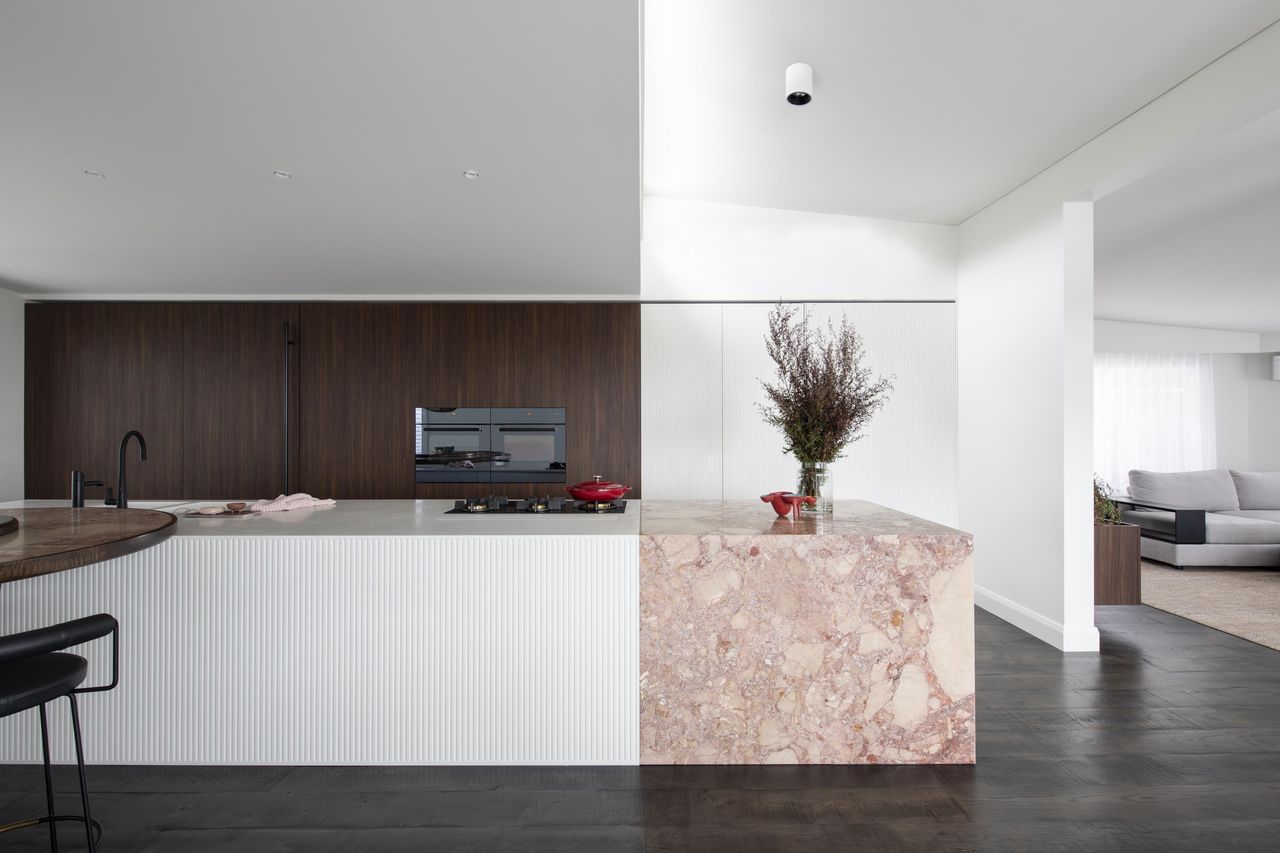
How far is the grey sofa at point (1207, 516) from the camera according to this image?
18.0 ft

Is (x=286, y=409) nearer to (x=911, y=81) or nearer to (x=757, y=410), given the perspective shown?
(x=757, y=410)

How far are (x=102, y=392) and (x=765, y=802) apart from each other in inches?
202

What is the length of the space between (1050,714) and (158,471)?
5.51m

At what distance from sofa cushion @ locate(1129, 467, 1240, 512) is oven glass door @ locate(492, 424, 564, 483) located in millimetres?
5478

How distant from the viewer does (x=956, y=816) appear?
1993 millimetres

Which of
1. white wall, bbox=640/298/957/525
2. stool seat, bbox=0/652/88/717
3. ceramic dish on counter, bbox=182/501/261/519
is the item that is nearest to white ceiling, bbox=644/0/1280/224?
white wall, bbox=640/298/957/525

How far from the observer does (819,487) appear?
2.74m

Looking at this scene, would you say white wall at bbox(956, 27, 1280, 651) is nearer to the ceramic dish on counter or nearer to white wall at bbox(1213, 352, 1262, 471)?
the ceramic dish on counter

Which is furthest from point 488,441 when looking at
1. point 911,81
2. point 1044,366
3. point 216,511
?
point 1044,366

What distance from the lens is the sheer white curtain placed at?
7.41 meters

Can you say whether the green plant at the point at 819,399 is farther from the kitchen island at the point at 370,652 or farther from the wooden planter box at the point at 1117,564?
the wooden planter box at the point at 1117,564

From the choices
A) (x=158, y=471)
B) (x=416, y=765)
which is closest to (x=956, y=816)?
(x=416, y=765)

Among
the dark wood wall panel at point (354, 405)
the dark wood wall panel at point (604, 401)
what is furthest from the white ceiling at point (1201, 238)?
the dark wood wall panel at point (354, 405)

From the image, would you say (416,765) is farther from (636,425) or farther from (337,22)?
(636,425)
